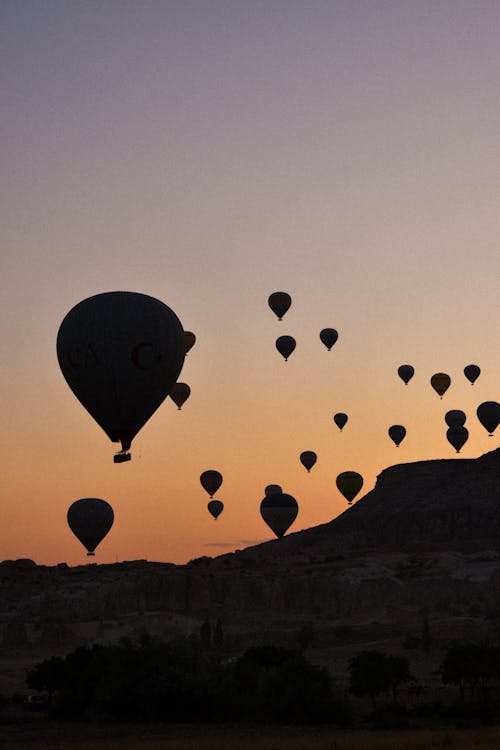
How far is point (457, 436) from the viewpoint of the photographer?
138500 millimetres

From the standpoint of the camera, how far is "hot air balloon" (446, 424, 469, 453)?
453 ft

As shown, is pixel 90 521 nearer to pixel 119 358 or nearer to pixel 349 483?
pixel 119 358

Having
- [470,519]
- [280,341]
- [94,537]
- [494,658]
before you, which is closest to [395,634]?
[280,341]

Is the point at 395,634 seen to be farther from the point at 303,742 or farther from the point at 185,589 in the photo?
the point at 303,742

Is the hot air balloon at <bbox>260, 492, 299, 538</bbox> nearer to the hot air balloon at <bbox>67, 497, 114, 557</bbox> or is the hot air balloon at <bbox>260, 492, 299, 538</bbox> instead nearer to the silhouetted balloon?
the hot air balloon at <bbox>67, 497, 114, 557</bbox>

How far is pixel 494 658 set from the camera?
234 feet

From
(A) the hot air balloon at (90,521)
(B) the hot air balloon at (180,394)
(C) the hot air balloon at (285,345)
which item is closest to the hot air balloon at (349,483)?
(C) the hot air balloon at (285,345)

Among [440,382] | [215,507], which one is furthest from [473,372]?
[215,507]

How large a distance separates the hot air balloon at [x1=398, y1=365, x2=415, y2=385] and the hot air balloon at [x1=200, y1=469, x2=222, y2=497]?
18093 millimetres

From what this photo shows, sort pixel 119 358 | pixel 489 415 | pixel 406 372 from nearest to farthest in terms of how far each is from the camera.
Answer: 1. pixel 119 358
2. pixel 406 372
3. pixel 489 415

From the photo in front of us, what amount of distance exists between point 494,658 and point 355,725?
13348 millimetres

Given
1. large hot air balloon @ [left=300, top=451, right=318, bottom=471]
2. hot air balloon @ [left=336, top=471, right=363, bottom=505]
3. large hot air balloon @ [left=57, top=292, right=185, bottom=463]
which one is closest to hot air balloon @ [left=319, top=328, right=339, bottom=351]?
hot air balloon @ [left=336, top=471, right=363, bottom=505]

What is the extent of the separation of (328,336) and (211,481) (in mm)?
15030

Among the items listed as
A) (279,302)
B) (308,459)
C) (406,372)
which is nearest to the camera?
(279,302)
